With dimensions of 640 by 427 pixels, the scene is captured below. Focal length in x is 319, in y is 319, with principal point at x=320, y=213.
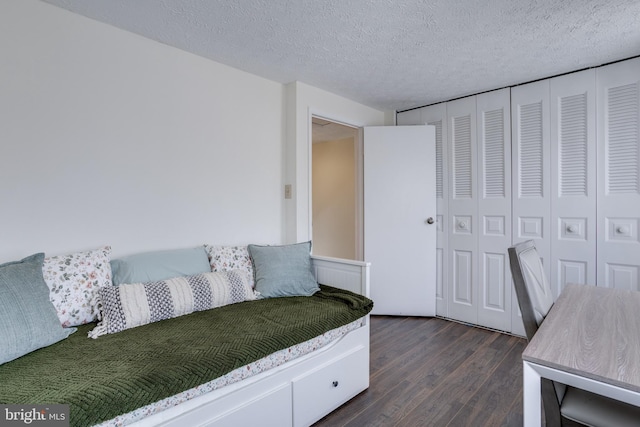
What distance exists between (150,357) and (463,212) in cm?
284

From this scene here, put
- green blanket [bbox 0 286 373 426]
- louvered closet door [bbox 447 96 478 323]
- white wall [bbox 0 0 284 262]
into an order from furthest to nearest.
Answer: louvered closet door [bbox 447 96 478 323] < white wall [bbox 0 0 284 262] < green blanket [bbox 0 286 373 426]

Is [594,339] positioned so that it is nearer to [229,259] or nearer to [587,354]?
[587,354]

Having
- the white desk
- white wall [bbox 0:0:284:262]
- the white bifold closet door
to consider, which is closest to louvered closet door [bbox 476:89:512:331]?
the white bifold closet door

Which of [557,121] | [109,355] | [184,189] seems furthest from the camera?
[557,121]

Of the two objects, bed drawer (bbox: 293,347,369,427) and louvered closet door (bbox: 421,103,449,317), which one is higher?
louvered closet door (bbox: 421,103,449,317)

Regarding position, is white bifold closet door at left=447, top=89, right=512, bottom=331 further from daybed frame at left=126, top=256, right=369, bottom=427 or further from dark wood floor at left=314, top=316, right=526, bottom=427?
daybed frame at left=126, top=256, right=369, bottom=427

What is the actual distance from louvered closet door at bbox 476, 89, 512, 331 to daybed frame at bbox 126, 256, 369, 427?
1.52 meters

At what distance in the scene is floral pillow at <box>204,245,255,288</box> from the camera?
2137mm

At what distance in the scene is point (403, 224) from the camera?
3.27m

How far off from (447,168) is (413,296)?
1342 mm

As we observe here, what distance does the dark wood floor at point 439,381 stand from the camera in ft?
5.57

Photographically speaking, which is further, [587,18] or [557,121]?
[557,121]

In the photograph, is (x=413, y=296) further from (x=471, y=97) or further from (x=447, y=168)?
(x=471, y=97)

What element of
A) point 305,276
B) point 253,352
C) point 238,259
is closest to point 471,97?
point 305,276
